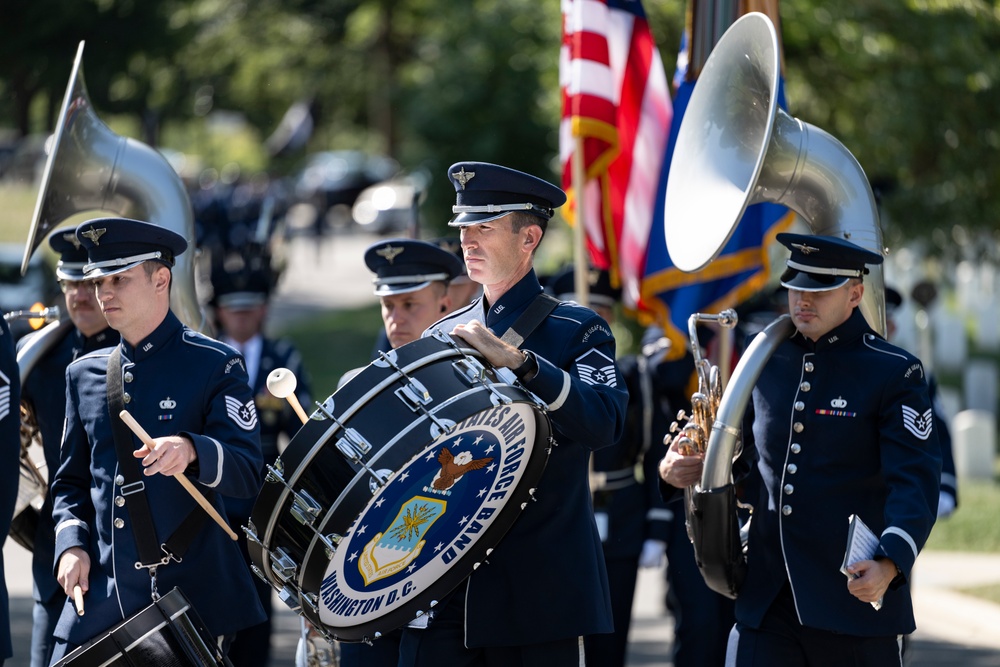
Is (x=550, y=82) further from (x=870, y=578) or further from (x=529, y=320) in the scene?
(x=870, y=578)

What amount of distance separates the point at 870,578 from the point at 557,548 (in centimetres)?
92

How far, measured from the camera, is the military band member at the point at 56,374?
16.9 ft

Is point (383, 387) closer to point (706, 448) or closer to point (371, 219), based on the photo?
point (706, 448)

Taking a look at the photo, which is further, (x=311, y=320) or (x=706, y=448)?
(x=311, y=320)

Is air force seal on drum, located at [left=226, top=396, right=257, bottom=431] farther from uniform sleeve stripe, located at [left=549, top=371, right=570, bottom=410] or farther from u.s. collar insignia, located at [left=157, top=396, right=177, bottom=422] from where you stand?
uniform sleeve stripe, located at [left=549, top=371, right=570, bottom=410]

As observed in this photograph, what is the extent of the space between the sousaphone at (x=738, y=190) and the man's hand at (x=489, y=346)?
1.04 meters

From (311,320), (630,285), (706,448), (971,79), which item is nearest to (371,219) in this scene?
(311,320)

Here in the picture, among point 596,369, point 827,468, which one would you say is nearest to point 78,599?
point 596,369

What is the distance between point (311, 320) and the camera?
24453 mm

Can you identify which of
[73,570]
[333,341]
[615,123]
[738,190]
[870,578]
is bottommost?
[333,341]

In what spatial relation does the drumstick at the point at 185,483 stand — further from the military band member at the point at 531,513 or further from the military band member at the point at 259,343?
the military band member at the point at 259,343

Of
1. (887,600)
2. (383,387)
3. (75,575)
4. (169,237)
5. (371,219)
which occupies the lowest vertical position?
(371,219)

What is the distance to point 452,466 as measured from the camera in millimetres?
3928

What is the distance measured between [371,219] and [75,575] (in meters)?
36.3
